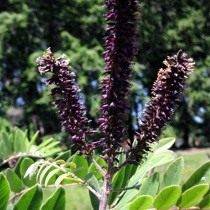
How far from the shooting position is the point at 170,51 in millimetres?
28812

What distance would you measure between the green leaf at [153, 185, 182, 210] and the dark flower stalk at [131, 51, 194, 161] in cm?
17

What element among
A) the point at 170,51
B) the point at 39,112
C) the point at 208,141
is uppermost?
the point at 170,51

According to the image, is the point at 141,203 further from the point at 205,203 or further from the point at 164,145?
the point at 164,145

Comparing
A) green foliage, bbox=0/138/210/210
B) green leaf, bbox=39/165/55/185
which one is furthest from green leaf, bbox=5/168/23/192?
green leaf, bbox=39/165/55/185

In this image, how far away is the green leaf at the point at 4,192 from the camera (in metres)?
A: 1.37

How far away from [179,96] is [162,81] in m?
0.05

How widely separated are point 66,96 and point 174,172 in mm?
409

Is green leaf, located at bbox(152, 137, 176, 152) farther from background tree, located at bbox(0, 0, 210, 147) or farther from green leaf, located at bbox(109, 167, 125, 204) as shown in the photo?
background tree, located at bbox(0, 0, 210, 147)

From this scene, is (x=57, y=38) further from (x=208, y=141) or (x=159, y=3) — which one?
(x=208, y=141)

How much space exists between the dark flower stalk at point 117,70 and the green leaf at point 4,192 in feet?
0.79

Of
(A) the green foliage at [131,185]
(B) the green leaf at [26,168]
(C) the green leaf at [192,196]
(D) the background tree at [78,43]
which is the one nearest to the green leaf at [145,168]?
(A) the green foliage at [131,185]

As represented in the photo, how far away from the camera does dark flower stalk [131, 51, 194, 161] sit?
127 centimetres

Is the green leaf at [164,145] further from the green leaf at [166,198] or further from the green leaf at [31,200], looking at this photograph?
the green leaf at [31,200]

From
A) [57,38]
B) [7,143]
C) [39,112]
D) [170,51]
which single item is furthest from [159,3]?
[7,143]
